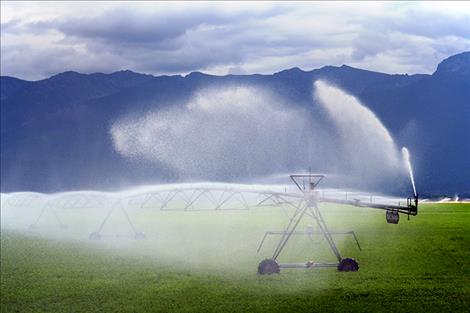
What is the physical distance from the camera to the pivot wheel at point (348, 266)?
3453cm

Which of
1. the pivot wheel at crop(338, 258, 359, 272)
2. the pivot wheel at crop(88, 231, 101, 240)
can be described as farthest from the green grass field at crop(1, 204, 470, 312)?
the pivot wheel at crop(88, 231, 101, 240)

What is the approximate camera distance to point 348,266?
3469 centimetres

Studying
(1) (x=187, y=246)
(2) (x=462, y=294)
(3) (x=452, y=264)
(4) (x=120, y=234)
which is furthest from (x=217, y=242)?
(2) (x=462, y=294)

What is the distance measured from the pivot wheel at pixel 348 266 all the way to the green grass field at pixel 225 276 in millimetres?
477

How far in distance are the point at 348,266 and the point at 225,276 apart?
6.60m

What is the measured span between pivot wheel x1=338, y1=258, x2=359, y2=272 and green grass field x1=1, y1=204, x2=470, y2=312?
477mm

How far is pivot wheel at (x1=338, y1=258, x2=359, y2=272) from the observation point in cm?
3453

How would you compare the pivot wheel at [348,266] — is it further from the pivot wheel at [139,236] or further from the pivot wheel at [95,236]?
the pivot wheel at [95,236]

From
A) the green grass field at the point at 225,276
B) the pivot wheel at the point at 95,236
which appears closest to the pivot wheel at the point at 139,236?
the green grass field at the point at 225,276

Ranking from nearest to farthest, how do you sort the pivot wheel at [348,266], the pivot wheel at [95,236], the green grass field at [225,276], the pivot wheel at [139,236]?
1. the green grass field at [225,276]
2. the pivot wheel at [348,266]
3. the pivot wheel at [95,236]
4. the pivot wheel at [139,236]

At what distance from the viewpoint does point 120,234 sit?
6159 cm

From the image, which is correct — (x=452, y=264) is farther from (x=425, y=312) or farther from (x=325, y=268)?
(x=425, y=312)

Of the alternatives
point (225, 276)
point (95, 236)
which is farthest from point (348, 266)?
point (95, 236)

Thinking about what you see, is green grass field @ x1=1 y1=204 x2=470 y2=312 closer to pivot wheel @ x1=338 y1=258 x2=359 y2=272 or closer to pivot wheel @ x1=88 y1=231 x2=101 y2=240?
pivot wheel @ x1=338 y1=258 x2=359 y2=272
